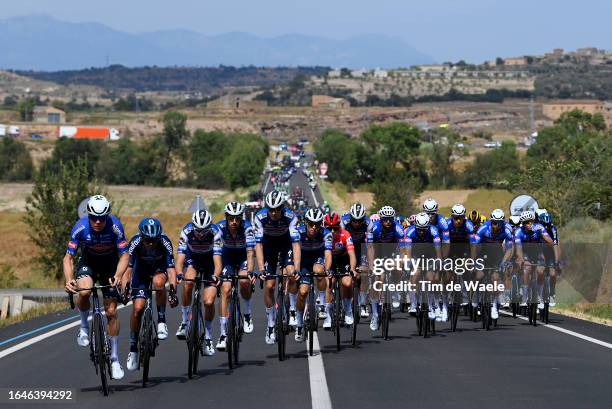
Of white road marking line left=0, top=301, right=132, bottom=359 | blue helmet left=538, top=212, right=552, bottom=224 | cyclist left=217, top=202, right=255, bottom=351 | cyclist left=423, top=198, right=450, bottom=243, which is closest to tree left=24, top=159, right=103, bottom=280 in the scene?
white road marking line left=0, top=301, right=132, bottom=359

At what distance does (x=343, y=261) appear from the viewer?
17.7m

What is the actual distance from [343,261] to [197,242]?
4.07 meters

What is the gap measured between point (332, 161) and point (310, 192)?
3651 centimetres

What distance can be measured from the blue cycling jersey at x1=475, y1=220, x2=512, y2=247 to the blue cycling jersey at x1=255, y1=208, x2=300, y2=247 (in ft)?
18.4

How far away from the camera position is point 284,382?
13.0m

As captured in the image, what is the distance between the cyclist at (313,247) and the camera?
15.8 metres

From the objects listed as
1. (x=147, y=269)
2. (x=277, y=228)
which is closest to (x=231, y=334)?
(x=147, y=269)

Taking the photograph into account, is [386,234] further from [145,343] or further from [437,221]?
[145,343]

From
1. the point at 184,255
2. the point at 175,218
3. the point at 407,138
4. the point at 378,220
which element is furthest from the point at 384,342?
the point at 407,138

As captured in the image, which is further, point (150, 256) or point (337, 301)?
point (337, 301)

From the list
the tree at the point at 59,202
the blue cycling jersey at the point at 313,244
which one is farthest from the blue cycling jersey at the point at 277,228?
the tree at the point at 59,202

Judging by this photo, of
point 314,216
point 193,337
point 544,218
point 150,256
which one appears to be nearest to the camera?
point 150,256

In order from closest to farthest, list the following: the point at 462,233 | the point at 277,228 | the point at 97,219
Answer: the point at 97,219
the point at 277,228
the point at 462,233

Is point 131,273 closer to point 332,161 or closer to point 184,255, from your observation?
point 184,255
